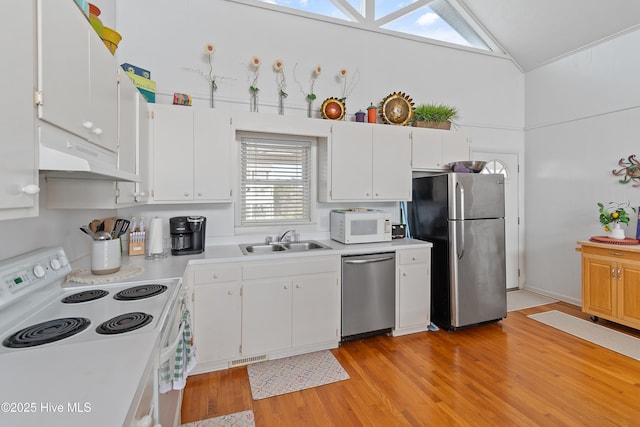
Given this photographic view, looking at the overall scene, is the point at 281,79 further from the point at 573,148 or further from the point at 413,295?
the point at 573,148

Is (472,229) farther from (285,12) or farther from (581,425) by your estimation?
(285,12)

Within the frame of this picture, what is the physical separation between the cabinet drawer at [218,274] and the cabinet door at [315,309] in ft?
1.71

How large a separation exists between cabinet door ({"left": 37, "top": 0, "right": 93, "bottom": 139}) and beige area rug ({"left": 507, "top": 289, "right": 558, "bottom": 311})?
4.60 meters

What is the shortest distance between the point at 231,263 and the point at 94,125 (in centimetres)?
140

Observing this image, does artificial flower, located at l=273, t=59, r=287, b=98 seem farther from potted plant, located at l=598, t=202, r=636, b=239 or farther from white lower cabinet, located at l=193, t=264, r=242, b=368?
potted plant, located at l=598, t=202, r=636, b=239

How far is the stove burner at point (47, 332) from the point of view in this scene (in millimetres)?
1020

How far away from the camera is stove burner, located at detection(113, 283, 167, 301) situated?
59.0 inches

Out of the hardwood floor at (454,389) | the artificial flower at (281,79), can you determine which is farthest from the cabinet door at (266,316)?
the artificial flower at (281,79)

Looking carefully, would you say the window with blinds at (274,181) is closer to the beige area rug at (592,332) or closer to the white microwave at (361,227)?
the white microwave at (361,227)

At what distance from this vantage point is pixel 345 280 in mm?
2879

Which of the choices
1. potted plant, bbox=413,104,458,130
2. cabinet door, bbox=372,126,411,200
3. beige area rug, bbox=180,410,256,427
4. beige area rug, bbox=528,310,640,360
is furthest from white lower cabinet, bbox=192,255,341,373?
beige area rug, bbox=528,310,640,360

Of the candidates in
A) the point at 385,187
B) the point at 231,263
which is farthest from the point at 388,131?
the point at 231,263

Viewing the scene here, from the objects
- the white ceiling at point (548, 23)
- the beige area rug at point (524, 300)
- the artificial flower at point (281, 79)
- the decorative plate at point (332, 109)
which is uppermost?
the white ceiling at point (548, 23)

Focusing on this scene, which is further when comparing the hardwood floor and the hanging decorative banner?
the hanging decorative banner
